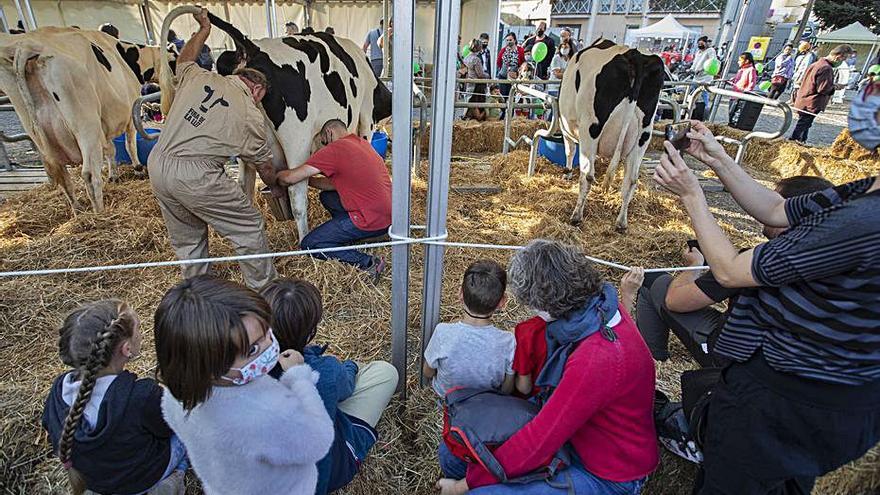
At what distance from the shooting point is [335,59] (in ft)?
13.1

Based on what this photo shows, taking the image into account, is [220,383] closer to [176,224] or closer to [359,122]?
[176,224]

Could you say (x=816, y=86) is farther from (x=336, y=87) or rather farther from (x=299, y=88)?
(x=299, y=88)

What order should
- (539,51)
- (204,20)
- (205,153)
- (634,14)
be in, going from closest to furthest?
(205,153) < (204,20) < (539,51) < (634,14)

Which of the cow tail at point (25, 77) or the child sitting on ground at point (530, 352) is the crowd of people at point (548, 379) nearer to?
the child sitting on ground at point (530, 352)

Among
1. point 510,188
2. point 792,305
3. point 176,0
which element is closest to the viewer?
point 792,305

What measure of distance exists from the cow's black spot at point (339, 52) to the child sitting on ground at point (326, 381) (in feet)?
9.95

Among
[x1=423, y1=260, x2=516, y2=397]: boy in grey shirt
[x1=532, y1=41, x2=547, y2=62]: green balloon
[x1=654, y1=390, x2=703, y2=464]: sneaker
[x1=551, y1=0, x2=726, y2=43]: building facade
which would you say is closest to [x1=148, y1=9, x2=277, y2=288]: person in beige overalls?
[x1=423, y1=260, x2=516, y2=397]: boy in grey shirt

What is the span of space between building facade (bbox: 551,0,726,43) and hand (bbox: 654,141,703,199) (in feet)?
112

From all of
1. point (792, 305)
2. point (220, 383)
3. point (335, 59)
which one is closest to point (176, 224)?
point (335, 59)

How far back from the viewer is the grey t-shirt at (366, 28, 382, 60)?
30.7ft

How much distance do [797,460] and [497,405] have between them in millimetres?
872

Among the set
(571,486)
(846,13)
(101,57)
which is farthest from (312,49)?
(846,13)

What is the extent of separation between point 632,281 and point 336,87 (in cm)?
303

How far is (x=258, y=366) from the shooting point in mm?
1225
